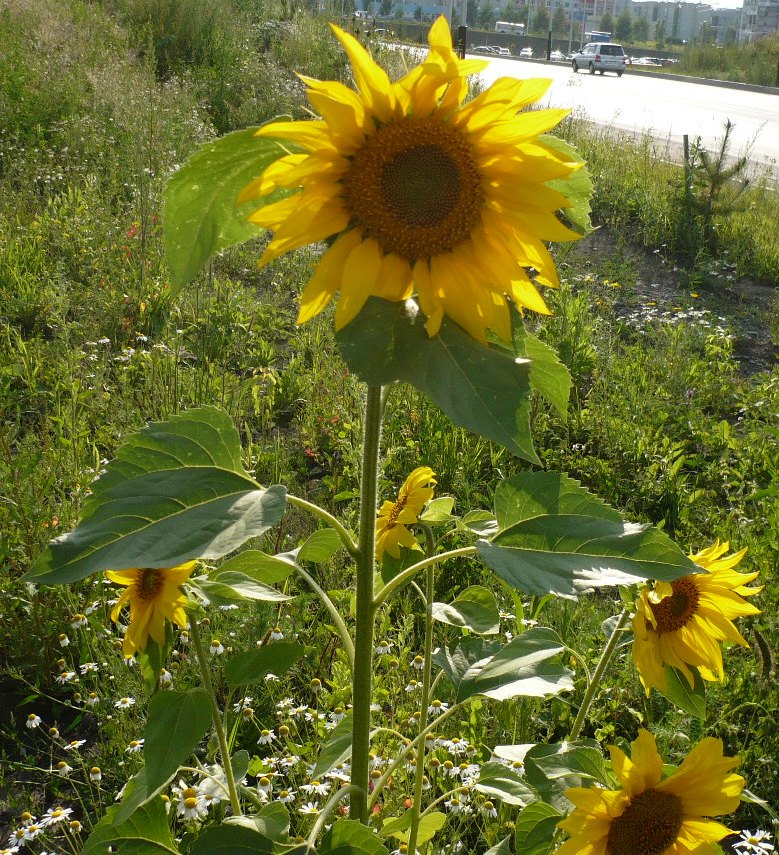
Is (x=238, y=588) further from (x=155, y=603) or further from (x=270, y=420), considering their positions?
(x=270, y=420)

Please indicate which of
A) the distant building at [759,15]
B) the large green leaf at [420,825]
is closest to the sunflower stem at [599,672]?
the large green leaf at [420,825]

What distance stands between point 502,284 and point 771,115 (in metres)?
21.8

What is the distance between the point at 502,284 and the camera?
0.99 m

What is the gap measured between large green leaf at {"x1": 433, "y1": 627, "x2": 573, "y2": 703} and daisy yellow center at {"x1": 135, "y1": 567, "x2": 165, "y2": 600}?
440 millimetres

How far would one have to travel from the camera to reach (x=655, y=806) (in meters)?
1.33

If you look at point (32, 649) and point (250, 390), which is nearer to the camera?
point (32, 649)

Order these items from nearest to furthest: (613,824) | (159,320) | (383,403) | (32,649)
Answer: (383,403), (613,824), (32,649), (159,320)

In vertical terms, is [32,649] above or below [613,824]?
below

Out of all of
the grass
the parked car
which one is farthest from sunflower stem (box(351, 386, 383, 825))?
the parked car

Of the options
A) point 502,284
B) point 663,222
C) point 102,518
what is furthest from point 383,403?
point 663,222

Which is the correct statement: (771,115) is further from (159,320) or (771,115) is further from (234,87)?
(159,320)

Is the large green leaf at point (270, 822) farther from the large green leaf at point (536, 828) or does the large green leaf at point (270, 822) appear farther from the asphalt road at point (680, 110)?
the asphalt road at point (680, 110)

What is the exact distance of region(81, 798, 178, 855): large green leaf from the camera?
130 centimetres

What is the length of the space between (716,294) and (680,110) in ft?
52.9
